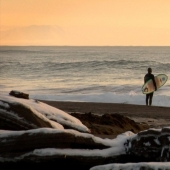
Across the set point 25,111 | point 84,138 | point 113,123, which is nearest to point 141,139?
point 84,138

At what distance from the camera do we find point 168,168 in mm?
4328

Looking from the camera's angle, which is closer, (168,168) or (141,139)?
(168,168)

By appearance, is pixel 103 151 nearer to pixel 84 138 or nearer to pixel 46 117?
pixel 84 138

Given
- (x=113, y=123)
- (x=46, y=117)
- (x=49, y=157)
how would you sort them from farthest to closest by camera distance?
(x=113, y=123) → (x=46, y=117) → (x=49, y=157)

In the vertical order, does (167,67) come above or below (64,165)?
above

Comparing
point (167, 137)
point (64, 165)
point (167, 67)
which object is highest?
point (167, 67)

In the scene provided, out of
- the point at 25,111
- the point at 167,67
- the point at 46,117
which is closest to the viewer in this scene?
the point at 25,111

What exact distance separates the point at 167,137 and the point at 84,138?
2.99 feet

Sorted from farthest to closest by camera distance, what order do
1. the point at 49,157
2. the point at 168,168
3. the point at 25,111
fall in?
the point at 25,111 < the point at 49,157 < the point at 168,168

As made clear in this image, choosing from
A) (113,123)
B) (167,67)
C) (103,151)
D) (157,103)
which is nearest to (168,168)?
(103,151)

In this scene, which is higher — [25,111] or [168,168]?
[25,111]

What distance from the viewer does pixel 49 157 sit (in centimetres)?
477

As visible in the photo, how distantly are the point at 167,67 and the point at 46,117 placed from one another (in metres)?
42.4

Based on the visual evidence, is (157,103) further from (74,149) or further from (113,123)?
(74,149)
